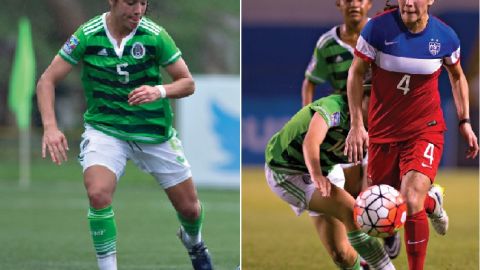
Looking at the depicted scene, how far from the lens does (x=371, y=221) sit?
6.74 meters

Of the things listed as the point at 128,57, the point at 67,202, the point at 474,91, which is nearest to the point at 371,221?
the point at 128,57

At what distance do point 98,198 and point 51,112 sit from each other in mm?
612

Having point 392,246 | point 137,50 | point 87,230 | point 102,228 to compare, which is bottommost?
point 87,230

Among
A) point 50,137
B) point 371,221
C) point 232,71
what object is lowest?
point 232,71

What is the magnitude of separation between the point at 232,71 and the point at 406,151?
20066mm

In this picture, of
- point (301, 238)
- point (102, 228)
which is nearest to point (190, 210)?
point (102, 228)

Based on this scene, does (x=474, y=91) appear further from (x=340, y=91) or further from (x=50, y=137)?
(x=50, y=137)

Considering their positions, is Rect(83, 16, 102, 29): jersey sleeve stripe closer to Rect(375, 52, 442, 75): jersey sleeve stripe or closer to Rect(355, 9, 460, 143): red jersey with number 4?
Rect(355, 9, 460, 143): red jersey with number 4

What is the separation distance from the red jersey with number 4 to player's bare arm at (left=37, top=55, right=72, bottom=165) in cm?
177

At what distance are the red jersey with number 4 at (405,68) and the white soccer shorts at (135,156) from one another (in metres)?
1.25

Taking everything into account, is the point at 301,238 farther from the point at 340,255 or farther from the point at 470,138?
the point at 470,138

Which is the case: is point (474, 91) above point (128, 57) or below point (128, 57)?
below

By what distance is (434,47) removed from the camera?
704cm

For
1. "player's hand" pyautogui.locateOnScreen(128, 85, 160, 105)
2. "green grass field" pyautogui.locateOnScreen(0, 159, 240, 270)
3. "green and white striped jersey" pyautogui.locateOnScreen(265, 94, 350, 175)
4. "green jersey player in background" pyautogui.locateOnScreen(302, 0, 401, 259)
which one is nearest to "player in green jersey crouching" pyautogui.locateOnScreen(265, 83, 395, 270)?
"green and white striped jersey" pyautogui.locateOnScreen(265, 94, 350, 175)
